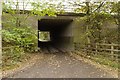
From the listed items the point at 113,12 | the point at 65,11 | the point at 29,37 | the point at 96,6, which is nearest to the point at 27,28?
the point at 29,37

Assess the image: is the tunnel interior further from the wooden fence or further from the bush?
the bush

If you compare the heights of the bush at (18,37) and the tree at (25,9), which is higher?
the tree at (25,9)

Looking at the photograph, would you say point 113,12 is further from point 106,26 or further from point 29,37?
point 29,37

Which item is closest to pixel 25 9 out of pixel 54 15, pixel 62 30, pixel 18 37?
pixel 54 15

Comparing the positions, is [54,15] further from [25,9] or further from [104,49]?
[104,49]

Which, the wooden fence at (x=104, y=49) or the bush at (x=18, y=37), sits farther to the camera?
the bush at (x=18, y=37)

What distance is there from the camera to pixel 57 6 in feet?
45.8

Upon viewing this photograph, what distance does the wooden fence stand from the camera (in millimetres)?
9941

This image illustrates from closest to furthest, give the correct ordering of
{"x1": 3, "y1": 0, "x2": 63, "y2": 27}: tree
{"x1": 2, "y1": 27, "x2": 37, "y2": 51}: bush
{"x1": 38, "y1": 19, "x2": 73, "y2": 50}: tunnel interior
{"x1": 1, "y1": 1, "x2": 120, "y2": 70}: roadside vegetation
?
{"x1": 2, "y1": 27, "x2": 37, "y2": 51}: bush → {"x1": 1, "y1": 1, "x2": 120, "y2": 70}: roadside vegetation → {"x1": 3, "y1": 0, "x2": 63, "y2": 27}: tree → {"x1": 38, "y1": 19, "x2": 73, "y2": 50}: tunnel interior

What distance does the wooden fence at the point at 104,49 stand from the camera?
994 cm

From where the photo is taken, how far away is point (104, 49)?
35.1ft

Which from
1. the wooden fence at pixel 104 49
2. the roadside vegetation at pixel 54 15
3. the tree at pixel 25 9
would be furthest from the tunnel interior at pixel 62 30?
the tree at pixel 25 9

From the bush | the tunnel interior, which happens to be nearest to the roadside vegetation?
the bush

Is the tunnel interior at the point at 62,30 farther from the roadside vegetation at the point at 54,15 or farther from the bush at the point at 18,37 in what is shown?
the bush at the point at 18,37
